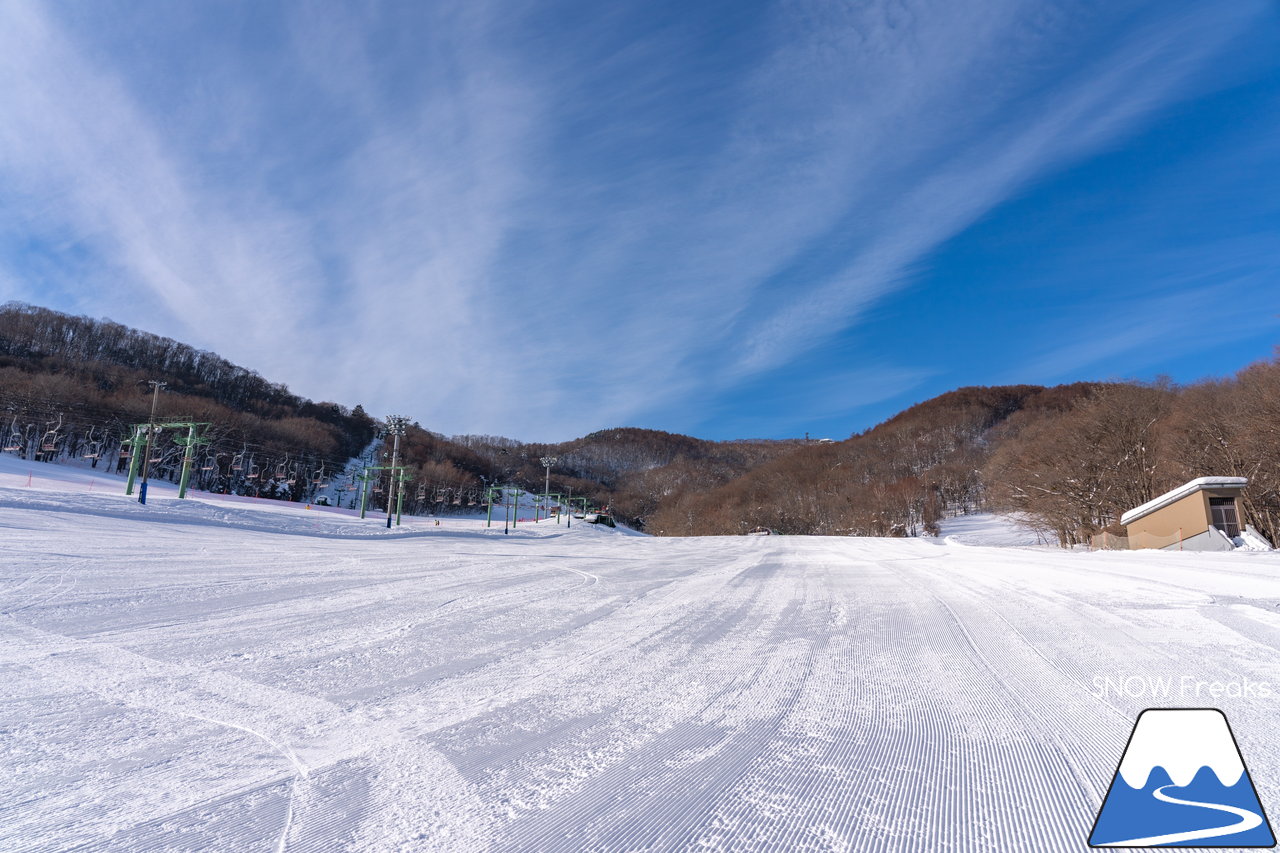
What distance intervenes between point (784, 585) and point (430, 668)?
6.77m

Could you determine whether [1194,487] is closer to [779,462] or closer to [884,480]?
[884,480]

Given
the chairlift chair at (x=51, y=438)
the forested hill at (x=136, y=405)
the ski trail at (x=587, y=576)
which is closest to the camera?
the ski trail at (x=587, y=576)

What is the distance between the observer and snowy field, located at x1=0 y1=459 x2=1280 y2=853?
1940 mm

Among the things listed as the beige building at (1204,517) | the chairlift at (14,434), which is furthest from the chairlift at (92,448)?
the beige building at (1204,517)

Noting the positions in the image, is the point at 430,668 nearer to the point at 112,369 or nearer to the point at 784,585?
the point at 784,585

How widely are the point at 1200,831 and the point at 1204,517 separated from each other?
2874cm

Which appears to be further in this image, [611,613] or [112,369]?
[112,369]

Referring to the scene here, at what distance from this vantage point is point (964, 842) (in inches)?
73.3

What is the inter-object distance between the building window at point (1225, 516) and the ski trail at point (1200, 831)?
2877 cm

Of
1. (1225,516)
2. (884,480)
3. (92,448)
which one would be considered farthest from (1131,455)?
(92,448)

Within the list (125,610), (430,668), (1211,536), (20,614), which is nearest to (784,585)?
(430,668)

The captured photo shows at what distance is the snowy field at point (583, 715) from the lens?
6.37ft

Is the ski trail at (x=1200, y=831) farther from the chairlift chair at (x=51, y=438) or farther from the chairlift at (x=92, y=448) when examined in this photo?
the chairlift at (x=92, y=448)

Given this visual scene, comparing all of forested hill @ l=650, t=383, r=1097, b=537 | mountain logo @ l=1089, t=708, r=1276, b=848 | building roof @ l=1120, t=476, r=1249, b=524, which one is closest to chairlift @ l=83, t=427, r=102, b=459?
forested hill @ l=650, t=383, r=1097, b=537
